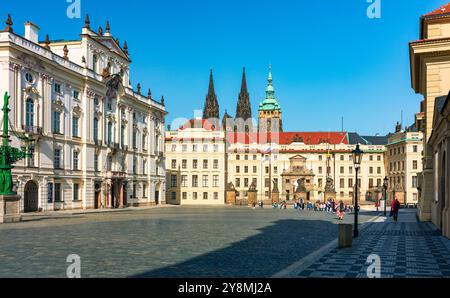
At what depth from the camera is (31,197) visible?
4384 centimetres

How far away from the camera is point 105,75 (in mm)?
56969

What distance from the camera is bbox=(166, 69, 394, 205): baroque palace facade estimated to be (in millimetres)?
89500

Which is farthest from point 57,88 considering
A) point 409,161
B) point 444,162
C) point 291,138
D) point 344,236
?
point 291,138

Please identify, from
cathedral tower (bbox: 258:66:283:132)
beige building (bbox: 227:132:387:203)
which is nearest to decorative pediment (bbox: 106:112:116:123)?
beige building (bbox: 227:132:387:203)

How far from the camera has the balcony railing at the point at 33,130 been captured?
138ft

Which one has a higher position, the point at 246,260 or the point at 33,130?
the point at 33,130

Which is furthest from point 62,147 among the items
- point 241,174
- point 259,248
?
point 241,174

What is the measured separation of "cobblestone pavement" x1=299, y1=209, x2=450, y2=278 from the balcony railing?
31.7m

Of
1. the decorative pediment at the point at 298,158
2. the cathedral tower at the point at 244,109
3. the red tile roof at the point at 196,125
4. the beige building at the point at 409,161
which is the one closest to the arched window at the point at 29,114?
the red tile roof at the point at 196,125

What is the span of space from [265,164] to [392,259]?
96020mm

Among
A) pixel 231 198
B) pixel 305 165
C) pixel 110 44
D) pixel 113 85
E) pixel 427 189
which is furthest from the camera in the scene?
pixel 305 165

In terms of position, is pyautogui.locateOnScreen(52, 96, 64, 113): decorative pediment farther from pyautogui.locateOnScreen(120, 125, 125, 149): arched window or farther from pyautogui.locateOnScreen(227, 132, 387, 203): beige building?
pyautogui.locateOnScreen(227, 132, 387, 203): beige building

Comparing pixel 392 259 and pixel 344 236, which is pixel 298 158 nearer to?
pixel 344 236
